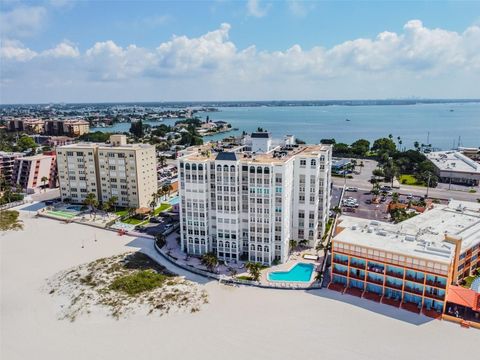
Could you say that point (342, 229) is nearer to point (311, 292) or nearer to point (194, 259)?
point (311, 292)

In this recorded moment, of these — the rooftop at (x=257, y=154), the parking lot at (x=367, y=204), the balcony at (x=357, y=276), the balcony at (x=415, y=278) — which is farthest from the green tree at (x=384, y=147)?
the balcony at (x=415, y=278)

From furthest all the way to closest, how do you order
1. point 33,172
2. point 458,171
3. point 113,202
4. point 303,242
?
point 458,171, point 33,172, point 113,202, point 303,242

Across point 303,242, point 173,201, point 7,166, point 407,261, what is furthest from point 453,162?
point 7,166

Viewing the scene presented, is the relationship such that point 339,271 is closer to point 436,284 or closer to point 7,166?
point 436,284

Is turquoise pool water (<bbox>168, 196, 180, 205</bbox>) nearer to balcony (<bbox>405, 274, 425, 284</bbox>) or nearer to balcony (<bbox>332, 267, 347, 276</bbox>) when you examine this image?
balcony (<bbox>332, 267, 347, 276</bbox>)

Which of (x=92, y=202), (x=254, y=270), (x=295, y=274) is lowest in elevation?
(x=295, y=274)

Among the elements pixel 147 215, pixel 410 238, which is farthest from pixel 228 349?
pixel 147 215
